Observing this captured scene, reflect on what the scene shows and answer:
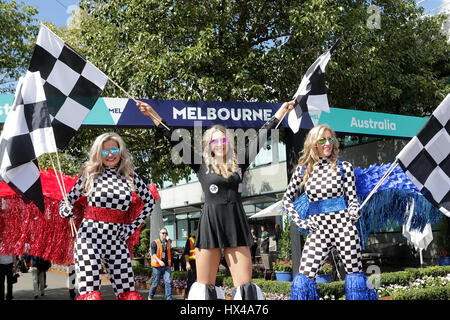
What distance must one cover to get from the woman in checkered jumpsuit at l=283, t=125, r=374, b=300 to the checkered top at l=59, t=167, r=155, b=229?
1676 millimetres

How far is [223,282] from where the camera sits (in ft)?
36.3

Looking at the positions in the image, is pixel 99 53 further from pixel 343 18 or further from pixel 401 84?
pixel 401 84

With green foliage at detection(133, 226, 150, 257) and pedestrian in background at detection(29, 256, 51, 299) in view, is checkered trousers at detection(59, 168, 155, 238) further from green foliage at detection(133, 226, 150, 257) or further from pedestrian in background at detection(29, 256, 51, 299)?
green foliage at detection(133, 226, 150, 257)

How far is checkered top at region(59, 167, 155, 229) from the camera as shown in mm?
4152

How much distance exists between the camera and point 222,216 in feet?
13.1

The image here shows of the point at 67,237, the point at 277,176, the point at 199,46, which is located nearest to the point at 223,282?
the point at 199,46

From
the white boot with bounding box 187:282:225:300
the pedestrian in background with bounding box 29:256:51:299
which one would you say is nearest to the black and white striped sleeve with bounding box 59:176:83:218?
the white boot with bounding box 187:282:225:300

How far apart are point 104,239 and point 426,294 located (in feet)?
17.2

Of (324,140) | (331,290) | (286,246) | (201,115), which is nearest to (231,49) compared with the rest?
(201,115)

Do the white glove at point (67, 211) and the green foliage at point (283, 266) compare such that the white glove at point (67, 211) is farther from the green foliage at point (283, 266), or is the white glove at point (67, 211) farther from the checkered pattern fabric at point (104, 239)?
the green foliage at point (283, 266)

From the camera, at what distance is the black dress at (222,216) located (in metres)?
3.89

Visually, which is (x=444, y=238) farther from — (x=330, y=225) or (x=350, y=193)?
(x=330, y=225)
